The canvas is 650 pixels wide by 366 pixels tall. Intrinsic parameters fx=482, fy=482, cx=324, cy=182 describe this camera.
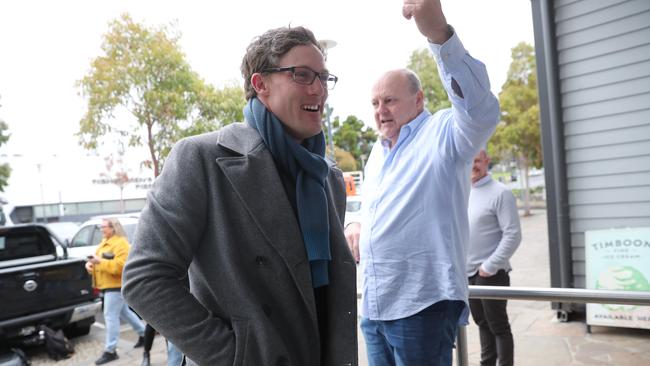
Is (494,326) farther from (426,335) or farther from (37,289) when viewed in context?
(37,289)

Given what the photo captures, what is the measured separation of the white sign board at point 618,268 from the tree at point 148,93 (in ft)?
20.5

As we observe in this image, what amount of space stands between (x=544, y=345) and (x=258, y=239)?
4.24 metres

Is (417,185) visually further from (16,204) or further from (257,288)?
(16,204)

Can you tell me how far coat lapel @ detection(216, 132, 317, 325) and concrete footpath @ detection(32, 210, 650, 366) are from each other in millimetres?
3292

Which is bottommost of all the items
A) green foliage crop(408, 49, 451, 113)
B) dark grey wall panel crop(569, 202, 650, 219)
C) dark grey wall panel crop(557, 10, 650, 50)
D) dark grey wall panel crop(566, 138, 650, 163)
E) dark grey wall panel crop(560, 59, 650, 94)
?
dark grey wall panel crop(569, 202, 650, 219)

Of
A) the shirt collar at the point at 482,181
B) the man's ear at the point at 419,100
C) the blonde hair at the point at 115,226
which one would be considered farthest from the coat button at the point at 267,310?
the blonde hair at the point at 115,226

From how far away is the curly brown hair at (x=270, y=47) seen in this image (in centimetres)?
134

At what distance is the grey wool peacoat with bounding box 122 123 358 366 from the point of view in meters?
1.15

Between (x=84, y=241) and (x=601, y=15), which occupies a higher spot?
(x=601, y=15)

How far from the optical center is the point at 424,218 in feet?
6.05

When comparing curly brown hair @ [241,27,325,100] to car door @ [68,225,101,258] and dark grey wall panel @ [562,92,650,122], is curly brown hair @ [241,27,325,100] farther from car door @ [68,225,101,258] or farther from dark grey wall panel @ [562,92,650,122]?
car door @ [68,225,101,258]

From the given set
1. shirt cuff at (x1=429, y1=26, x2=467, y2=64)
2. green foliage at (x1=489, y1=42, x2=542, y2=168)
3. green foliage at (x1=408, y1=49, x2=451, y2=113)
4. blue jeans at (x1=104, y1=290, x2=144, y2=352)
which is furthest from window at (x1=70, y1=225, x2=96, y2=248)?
green foliage at (x1=489, y1=42, x2=542, y2=168)

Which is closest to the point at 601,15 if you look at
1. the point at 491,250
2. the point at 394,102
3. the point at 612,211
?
the point at 612,211

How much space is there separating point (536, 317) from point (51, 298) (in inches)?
232
